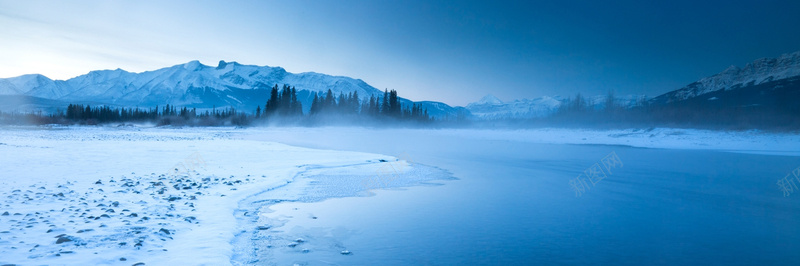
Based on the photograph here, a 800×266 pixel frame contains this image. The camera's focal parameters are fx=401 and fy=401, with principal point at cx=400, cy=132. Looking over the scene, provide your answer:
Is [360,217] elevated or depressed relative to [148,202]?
depressed

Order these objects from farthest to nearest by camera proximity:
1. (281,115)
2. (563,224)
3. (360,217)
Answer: (281,115) < (360,217) < (563,224)

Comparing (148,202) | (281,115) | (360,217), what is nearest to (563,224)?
(360,217)

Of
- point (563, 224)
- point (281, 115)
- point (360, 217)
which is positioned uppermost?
point (281, 115)

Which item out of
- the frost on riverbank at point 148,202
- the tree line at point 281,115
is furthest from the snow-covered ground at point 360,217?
the tree line at point 281,115

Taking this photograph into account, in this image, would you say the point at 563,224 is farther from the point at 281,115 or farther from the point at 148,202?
the point at 281,115

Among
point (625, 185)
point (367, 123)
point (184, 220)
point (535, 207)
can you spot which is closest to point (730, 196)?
point (625, 185)

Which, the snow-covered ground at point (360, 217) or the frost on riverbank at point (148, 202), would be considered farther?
the snow-covered ground at point (360, 217)

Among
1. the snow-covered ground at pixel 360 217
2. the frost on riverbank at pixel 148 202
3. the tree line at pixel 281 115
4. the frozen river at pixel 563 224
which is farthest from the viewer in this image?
the tree line at pixel 281 115

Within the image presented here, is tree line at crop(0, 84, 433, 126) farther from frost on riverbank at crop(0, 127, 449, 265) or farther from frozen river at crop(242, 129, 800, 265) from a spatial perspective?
frozen river at crop(242, 129, 800, 265)

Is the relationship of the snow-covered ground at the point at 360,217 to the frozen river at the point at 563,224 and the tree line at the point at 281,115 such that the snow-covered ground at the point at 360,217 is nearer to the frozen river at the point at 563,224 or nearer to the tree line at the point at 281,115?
the frozen river at the point at 563,224

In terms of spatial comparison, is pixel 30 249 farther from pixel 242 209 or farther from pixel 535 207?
pixel 535 207

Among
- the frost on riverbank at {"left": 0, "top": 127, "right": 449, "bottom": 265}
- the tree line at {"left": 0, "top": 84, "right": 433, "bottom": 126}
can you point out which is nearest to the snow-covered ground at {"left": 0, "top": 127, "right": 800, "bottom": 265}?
the frost on riverbank at {"left": 0, "top": 127, "right": 449, "bottom": 265}

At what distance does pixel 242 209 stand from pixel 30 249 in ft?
14.5

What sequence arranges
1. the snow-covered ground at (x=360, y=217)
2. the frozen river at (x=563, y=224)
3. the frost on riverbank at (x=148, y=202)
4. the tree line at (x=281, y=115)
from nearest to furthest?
the frost on riverbank at (x=148, y=202) < the snow-covered ground at (x=360, y=217) < the frozen river at (x=563, y=224) < the tree line at (x=281, y=115)
